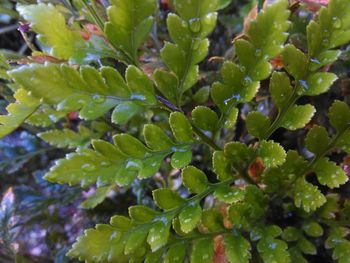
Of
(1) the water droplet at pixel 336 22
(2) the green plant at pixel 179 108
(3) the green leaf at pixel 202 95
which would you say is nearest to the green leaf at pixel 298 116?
(2) the green plant at pixel 179 108

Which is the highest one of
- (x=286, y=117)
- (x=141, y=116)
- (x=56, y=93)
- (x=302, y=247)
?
(x=56, y=93)

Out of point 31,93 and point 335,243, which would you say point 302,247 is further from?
point 31,93

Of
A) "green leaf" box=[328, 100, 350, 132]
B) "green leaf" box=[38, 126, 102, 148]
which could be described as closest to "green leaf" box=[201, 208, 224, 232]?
"green leaf" box=[328, 100, 350, 132]

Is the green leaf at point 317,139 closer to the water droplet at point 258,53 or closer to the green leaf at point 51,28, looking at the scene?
the water droplet at point 258,53

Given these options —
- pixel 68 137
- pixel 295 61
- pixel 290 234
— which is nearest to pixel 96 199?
pixel 68 137

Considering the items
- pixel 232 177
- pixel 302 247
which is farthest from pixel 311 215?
pixel 232 177

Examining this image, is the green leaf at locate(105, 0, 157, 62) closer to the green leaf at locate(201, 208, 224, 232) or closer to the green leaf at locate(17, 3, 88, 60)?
the green leaf at locate(17, 3, 88, 60)

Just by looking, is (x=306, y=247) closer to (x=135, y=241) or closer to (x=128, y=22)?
(x=135, y=241)

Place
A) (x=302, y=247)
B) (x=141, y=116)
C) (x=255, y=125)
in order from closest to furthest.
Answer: (x=255, y=125) < (x=302, y=247) < (x=141, y=116)
